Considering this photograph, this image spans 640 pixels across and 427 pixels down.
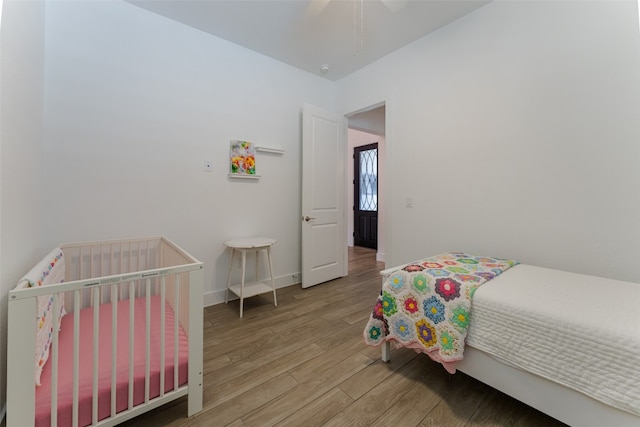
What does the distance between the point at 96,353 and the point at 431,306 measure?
1.58 meters

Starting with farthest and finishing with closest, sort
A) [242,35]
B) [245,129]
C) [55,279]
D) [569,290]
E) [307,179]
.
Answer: [307,179] < [245,129] < [242,35] < [55,279] < [569,290]

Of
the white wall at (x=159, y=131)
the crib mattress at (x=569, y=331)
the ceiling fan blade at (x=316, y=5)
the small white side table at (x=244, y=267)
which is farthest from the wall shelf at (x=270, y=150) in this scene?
the crib mattress at (x=569, y=331)

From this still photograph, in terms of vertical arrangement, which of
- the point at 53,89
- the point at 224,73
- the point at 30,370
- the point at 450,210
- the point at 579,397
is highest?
the point at 224,73

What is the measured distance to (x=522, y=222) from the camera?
1.91 m

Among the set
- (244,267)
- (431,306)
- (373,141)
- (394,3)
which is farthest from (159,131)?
(373,141)

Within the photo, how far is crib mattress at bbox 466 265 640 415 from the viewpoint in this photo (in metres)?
0.90

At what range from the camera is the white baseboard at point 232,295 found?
2.52 meters

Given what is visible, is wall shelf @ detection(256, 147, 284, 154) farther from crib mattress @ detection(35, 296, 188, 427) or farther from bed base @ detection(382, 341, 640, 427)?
bed base @ detection(382, 341, 640, 427)

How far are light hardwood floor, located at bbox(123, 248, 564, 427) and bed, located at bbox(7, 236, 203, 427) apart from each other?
219 mm

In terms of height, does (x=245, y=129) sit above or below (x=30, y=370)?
above

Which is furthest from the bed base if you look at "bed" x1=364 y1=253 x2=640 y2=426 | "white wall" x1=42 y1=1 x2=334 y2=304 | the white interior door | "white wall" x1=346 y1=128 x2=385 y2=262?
"white wall" x1=346 y1=128 x2=385 y2=262

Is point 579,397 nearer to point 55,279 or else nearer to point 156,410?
point 156,410

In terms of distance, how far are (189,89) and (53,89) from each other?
3.06ft

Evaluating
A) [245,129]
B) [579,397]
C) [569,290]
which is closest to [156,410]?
[579,397]
